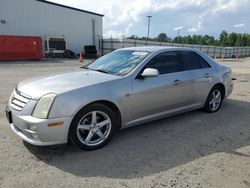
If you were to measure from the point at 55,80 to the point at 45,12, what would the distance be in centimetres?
2582

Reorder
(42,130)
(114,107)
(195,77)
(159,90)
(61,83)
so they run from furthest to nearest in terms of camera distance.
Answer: (195,77) < (159,90) < (114,107) < (61,83) < (42,130)

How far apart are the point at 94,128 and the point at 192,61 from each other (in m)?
2.73

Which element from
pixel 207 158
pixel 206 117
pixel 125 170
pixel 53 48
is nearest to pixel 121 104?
pixel 125 170

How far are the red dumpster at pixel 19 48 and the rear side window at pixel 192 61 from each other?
1891cm

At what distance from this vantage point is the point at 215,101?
231 inches

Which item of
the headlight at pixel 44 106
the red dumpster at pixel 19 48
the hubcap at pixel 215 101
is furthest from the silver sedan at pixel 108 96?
the red dumpster at pixel 19 48

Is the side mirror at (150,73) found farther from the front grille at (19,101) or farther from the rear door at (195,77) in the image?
the front grille at (19,101)

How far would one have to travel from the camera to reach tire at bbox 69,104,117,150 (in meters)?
3.54

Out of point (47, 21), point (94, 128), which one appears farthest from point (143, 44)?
point (94, 128)

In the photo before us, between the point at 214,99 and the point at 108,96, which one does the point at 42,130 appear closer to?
the point at 108,96

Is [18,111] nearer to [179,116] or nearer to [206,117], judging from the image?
[179,116]

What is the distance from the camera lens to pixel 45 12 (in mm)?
27016

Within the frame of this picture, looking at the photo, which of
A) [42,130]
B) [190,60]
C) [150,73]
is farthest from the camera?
[190,60]

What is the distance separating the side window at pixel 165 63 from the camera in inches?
179
